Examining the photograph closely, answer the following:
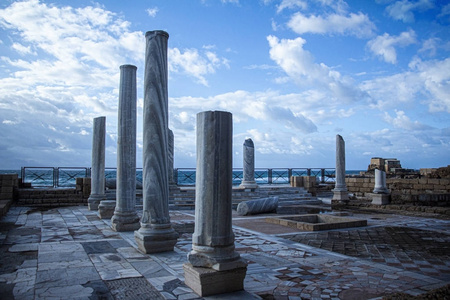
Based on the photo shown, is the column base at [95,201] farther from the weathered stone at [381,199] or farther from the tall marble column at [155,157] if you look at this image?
the weathered stone at [381,199]

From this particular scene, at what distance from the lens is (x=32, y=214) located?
Result: 11938 millimetres

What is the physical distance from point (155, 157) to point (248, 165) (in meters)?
11.9

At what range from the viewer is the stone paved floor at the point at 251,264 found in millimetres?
4328

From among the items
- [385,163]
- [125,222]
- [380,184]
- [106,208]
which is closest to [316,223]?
[125,222]

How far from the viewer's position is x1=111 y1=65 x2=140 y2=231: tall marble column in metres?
8.66

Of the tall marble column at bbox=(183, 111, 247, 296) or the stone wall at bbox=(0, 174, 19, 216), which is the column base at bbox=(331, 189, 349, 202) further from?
the stone wall at bbox=(0, 174, 19, 216)

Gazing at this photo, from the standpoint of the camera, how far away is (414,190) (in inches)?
757

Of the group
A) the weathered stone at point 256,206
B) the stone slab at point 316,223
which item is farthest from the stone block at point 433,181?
the stone slab at point 316,223

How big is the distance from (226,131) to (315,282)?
2.34 metres

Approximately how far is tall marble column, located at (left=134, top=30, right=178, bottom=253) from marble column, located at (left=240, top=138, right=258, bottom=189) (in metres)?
11.5

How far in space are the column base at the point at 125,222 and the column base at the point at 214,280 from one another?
4.65 m

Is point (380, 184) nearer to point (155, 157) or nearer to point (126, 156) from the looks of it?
point (126, 156)

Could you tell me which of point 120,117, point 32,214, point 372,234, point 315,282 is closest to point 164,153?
point 120,117

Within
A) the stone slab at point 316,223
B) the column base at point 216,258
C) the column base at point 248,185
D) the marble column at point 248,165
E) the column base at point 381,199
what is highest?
the marble column at point 248,165
